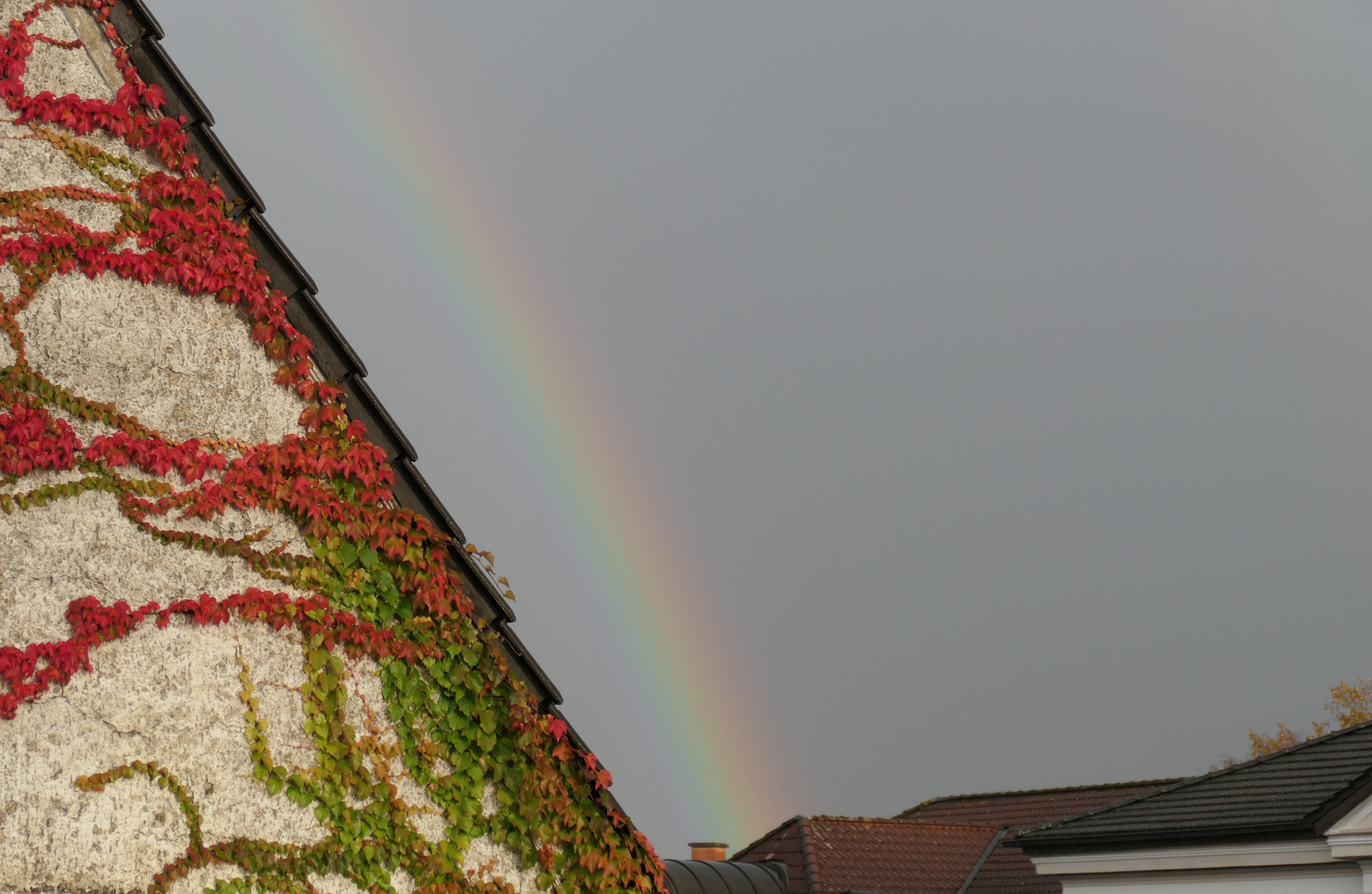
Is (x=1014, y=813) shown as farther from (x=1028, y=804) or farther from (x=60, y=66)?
(x=60, y=66)

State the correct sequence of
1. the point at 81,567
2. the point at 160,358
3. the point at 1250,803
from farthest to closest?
the point at 1250,803
the point at 160,358
the point at 81,567

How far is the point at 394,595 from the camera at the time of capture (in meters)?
6.57

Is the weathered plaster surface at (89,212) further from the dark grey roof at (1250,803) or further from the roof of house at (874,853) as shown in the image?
the roof of house at (874,853)

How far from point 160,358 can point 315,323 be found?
865 millimetres

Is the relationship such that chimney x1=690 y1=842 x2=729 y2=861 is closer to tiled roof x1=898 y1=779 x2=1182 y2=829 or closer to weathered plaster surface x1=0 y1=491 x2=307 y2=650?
tiled roof x1=898 y1=779 x2=1182 y2=829

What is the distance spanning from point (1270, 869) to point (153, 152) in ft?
45.9

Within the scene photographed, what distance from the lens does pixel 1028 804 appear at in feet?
93.5

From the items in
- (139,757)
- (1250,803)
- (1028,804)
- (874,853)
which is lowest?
(139,757)

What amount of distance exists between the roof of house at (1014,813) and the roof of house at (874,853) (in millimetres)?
487

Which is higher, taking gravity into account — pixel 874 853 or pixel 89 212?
pixel 874 853

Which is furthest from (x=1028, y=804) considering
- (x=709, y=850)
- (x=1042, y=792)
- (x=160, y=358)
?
(x=160, y=358)

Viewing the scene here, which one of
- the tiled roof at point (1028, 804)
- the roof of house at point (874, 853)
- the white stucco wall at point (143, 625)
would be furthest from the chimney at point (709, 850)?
the white stucco wall at point (143, 625)

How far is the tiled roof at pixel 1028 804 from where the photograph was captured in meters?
26.5

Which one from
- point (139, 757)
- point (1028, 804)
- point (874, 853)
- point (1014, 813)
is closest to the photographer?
point (139, 757)
